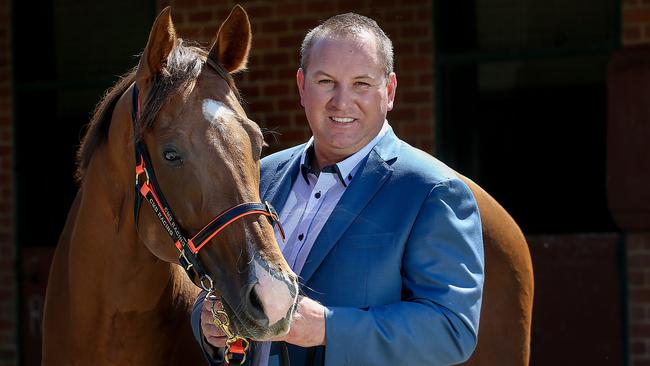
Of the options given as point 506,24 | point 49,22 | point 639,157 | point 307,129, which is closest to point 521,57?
point 506,24

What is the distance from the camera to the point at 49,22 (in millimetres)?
6828

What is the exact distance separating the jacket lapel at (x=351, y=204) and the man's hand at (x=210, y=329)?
0.26 m

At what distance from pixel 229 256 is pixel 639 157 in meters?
3.25

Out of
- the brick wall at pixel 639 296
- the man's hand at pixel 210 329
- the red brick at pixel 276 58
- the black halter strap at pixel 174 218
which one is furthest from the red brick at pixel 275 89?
the man's hand at pixel 210 329

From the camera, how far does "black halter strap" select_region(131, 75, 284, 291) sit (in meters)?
2.64

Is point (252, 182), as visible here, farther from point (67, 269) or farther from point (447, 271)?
point (67, 269)

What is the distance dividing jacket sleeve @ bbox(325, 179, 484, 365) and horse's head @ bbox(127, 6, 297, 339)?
0.19 m

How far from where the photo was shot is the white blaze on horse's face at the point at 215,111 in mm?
2770

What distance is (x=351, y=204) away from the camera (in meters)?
2.73

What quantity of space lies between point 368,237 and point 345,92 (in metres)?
0.41

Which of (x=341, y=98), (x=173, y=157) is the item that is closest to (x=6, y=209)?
(x=173, y=157)

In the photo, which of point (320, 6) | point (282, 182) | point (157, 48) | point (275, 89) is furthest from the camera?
point (275, 89)

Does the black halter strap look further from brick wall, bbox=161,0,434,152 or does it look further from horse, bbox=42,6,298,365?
A: brick wall, bbox=161,0,434,152

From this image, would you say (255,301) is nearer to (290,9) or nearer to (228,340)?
(228,340)
